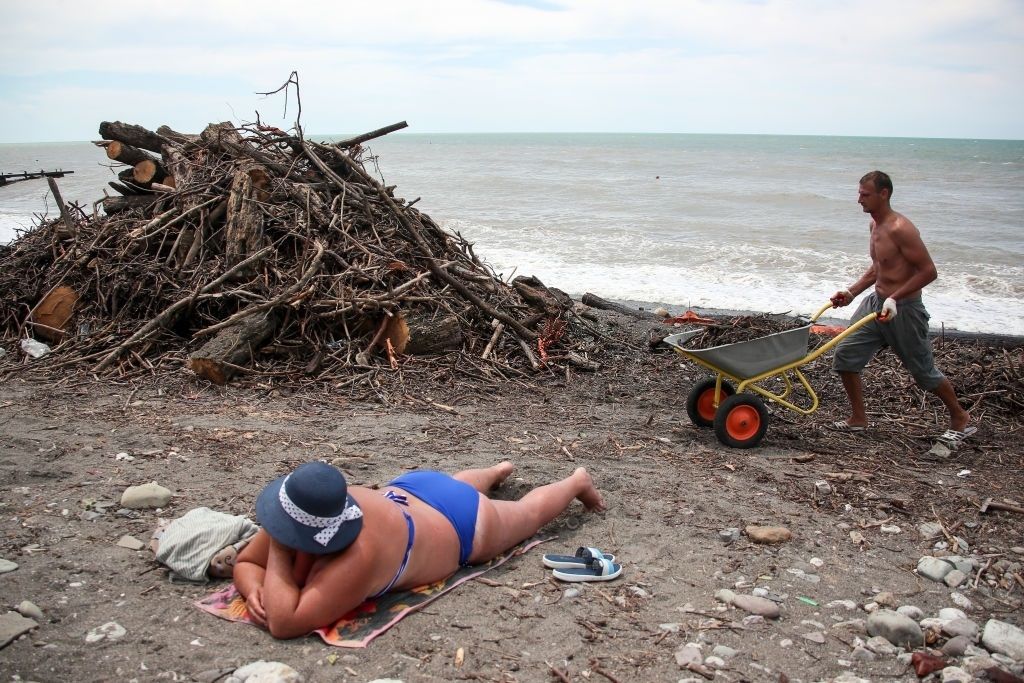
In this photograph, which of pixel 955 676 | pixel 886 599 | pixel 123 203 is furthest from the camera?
pixel 123 203

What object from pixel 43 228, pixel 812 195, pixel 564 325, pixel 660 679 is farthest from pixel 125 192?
pixel 812 195

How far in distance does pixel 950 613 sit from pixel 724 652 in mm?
1129

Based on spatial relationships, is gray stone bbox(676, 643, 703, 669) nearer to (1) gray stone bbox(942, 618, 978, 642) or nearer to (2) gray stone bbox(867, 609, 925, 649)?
(2) gray stone bbox(867, 609, 925, 649)

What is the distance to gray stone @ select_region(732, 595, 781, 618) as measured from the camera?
136 inches

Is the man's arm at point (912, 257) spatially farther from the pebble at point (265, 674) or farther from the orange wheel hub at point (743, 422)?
the pebble at point (265, 674)

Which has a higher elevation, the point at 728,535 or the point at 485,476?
the point at 485,476

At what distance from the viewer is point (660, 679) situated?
3.02 meters

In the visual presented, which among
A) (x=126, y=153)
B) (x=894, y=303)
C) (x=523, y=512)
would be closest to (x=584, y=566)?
(x=523, y=512)

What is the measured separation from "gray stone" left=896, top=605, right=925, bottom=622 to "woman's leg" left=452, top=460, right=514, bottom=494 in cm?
203

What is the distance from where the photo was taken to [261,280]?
7258 mm

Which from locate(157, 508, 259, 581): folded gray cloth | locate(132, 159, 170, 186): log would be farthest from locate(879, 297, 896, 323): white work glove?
locate(132, 159, 170, 186): log

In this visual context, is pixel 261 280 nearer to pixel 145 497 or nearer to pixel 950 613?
pixel 145 497

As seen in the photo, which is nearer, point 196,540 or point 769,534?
point 196,540

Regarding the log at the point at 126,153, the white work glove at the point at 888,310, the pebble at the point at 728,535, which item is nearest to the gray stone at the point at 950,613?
the pebble at the point at 728,535
